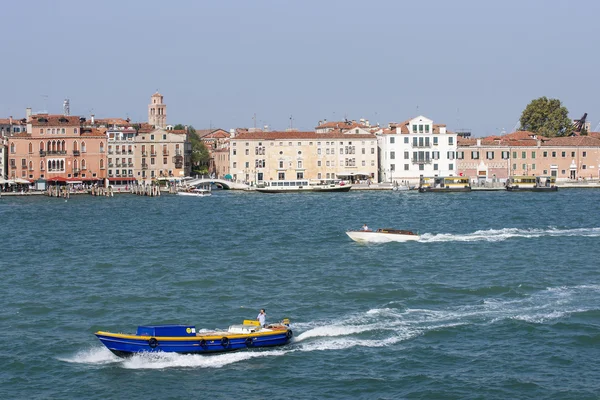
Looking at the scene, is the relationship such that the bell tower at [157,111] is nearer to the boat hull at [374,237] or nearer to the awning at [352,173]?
the awning at [352,173]

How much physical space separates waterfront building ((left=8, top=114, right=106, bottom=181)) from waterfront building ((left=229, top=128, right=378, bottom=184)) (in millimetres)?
13238

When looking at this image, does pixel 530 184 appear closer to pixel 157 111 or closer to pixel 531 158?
pixel 531 158

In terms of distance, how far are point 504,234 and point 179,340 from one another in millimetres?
25771

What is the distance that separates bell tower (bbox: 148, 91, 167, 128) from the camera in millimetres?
112625

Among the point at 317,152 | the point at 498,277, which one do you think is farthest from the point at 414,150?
the point at 498,277

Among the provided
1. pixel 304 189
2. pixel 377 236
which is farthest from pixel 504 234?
pixel 304 189

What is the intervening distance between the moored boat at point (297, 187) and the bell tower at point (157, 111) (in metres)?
29.6

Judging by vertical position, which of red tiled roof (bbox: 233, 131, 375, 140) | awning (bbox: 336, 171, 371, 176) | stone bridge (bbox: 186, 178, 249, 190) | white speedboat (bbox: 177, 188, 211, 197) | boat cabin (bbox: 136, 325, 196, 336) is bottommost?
boat cabin (bbox: 136, 325, 196, 336)

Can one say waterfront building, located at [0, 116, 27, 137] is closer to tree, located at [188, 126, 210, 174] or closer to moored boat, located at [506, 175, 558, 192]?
tree, located at [188, 126, 210, 174]

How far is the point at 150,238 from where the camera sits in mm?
45219

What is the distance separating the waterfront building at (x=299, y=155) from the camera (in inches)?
3519

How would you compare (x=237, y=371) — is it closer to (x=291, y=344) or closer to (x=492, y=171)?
(x=291, y=344)

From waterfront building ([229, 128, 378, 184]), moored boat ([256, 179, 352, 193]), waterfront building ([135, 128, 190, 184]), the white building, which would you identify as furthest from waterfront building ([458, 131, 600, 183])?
waterfront building ([135, 128, 190, 184])

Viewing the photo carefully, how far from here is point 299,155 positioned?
90.0 metres
